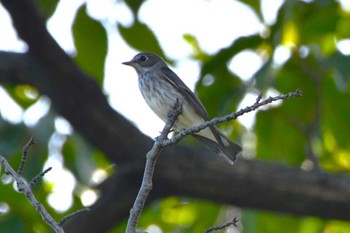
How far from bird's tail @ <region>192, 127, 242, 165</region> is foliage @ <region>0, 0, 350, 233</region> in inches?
15.5

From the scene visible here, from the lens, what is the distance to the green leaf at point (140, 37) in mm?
6430

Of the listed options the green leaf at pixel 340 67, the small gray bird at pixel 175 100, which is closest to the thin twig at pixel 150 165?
the small gray bird at pixel 175 100

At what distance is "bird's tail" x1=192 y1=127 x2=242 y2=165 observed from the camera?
548cm

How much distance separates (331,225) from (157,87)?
285cm

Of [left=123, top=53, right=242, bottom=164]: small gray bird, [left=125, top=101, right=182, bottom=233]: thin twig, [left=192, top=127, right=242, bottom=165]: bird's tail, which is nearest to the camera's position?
[left=125, top=101, right=182, bottom=233]: thin twig

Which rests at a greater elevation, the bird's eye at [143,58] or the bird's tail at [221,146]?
the bird's eye at [143,58]

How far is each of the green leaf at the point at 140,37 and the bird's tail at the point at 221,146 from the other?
980mm

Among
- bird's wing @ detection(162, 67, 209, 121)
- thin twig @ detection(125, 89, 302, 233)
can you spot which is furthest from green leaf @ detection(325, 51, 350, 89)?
thin twig @ detection(125, 89, 302, 233)

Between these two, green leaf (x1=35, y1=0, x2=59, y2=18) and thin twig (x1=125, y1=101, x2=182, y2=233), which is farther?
green leaf (x1=35, y1=0, x2=59, y2=18)

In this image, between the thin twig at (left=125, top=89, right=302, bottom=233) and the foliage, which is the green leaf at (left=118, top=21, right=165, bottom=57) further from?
the thin twig at (left=125, top=89, right=302, bottom=233)

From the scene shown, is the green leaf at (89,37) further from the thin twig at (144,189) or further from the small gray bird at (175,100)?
the thin twig at (144,189)

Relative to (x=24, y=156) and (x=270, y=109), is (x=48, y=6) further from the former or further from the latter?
(x=24, y=156)

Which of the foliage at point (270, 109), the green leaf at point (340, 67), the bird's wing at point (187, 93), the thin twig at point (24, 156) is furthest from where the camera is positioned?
the foliage at point (270, 109)

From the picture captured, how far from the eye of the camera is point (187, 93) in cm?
589
